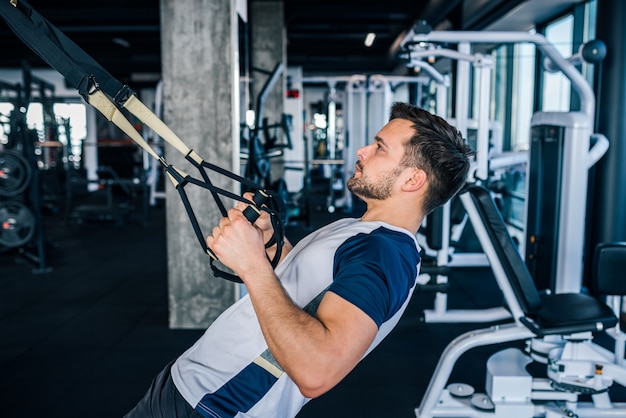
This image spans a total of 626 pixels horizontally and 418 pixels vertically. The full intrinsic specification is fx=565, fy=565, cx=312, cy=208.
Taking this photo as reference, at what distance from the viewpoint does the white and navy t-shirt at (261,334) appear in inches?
35.9

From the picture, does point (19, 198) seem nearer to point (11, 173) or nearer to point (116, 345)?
point (11, 173)

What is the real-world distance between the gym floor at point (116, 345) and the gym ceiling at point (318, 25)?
303 cm

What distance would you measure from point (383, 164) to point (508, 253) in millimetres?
1097

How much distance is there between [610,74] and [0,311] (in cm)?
401

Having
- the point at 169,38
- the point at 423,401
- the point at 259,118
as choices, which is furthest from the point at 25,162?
the point at 423,401

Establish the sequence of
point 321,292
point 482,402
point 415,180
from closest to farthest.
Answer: point 321,292, point 415,180, point 482,402

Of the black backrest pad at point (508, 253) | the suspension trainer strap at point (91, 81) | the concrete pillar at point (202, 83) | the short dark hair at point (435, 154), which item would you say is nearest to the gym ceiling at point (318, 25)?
the concrete pillar at point (202, 83)

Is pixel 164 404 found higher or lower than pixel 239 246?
lower

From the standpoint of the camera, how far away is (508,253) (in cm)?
198

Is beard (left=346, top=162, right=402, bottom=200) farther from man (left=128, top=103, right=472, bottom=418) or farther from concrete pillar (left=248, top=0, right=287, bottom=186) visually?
concrete pillar (left=248, top=0, right=287, bottom=186)

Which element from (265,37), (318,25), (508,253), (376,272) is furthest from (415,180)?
(318,25)

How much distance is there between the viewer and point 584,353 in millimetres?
2080

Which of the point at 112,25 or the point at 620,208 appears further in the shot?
the point at 112,25

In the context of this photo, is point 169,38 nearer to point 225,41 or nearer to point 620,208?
point 225,41
